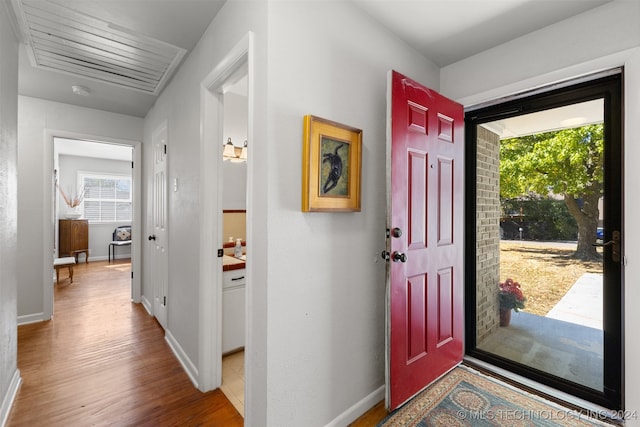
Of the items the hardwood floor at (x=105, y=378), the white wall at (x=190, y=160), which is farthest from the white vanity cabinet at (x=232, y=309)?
the hardwood floor at (x=105, y=378)

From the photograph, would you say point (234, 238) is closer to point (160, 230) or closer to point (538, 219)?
point (160, 230)

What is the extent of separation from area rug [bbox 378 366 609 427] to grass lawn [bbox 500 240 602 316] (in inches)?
27.3

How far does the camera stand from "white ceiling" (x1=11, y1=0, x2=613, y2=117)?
1654 millimetres

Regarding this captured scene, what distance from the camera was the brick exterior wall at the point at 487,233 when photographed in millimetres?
2383

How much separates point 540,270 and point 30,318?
16.5 feet

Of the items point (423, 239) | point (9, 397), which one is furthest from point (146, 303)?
point (423, 239)

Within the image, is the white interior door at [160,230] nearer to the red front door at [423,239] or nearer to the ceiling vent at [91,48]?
the ceiling vent at [91,48]

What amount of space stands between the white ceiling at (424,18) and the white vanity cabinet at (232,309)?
70.3 inches

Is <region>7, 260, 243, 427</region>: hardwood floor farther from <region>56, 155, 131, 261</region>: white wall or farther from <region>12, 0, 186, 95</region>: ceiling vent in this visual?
<region>56, 155, 131, 261</region>: white wall

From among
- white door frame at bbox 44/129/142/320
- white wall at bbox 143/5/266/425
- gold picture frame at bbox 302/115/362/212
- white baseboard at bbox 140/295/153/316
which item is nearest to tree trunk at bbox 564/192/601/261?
gold picture frame at bbox 302/115/362/212

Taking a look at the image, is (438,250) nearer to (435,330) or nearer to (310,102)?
(435,330)

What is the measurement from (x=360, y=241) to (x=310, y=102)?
0.84m

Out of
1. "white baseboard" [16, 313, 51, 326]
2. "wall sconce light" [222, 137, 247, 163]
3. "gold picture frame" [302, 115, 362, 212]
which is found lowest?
"white baseboard" [16, 313, 51, 326]

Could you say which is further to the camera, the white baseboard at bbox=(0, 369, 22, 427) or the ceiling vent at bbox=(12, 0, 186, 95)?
the ceiling vent at bbox=(12, 0, 186, 95)
